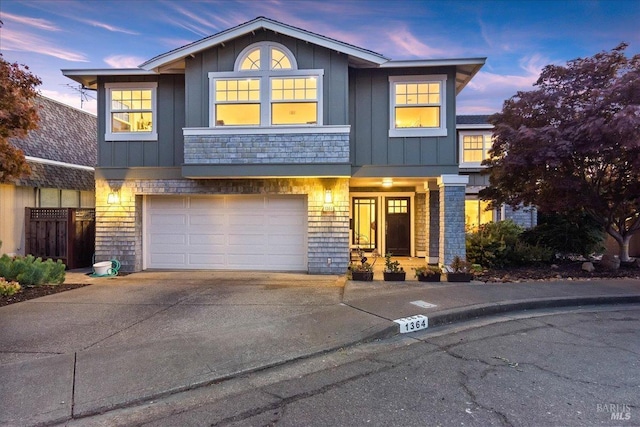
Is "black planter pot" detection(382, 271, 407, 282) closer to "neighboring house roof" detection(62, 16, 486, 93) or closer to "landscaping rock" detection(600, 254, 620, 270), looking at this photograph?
"neighboring house roof" detection(62, 16, 486, 93)

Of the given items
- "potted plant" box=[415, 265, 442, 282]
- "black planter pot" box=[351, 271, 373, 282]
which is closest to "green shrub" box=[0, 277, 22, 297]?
"black planter pot" box=[351, 271, 373, 282]

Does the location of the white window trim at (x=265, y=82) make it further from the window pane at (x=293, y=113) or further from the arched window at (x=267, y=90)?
the window pane at (x=293, y=113)

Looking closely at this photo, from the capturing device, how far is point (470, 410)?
10.5ft

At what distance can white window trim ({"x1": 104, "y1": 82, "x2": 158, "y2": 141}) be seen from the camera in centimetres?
1023

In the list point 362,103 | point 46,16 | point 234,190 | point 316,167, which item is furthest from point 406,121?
point 46,16

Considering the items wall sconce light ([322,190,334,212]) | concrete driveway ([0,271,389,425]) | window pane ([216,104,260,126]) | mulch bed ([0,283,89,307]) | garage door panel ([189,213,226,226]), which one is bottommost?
concrete driveway ([0,271,389,425])

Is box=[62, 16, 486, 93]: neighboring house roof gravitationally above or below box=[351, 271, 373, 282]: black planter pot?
above

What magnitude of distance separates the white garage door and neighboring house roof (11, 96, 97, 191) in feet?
12.8

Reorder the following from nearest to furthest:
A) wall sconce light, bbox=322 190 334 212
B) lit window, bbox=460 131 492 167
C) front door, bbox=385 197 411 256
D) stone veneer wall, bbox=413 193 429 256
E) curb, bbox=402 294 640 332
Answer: curb, bbox=402 294 640 332
wall sconce light, bbox=322 190 334 212
stone veneer wall, bbox=413 193 429 256
front door, bbox=385 197 411 256
lit window, bbox=460 131 492 167

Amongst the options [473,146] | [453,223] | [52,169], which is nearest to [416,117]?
[453,223]

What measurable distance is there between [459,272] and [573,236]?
198 inches

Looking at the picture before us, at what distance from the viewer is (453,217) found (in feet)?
31.9

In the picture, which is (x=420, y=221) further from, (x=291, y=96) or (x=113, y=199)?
(x=113, y=199)

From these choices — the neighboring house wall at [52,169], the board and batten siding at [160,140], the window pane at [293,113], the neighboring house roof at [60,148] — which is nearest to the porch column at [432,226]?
the window pane at [293,113]
